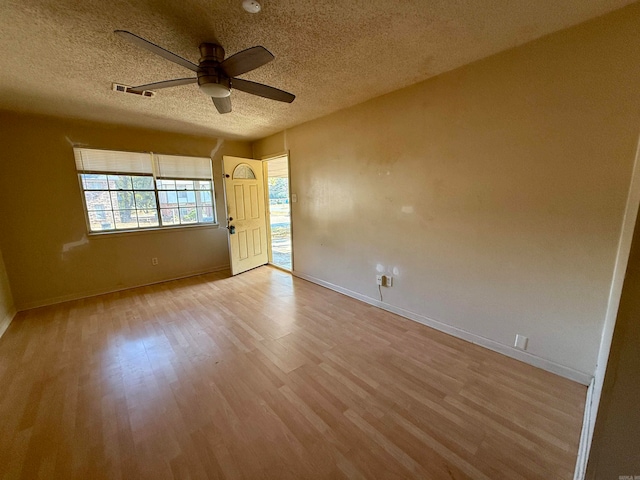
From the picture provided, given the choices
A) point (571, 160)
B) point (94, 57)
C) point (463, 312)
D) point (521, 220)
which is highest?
point (94, 57)

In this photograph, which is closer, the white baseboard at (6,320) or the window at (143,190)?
the white baseboard at (6,320)

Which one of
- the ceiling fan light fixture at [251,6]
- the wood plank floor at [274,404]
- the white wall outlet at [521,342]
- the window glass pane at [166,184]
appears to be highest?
the ceiling fan light fixture at [251,6]

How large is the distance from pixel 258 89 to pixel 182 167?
2.95m

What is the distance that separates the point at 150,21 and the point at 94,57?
76 cm

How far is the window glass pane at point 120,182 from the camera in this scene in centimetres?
356

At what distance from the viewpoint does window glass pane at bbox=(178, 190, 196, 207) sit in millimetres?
4195

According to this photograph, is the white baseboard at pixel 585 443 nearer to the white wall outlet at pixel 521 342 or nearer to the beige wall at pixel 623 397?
the beige wall at pixel 623 397

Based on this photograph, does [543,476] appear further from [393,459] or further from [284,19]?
[284,19]

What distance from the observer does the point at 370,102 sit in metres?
2.74

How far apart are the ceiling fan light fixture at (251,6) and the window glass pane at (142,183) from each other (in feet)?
11.0

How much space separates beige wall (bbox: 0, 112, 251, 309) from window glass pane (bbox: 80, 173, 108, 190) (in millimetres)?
112

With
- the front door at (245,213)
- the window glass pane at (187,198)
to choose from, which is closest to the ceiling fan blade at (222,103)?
the front door at (245,213)

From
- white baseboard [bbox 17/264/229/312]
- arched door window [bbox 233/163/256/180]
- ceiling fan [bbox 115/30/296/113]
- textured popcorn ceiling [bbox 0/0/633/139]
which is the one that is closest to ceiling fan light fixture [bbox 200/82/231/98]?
ceiling fan [bbox 115/30/296/113]

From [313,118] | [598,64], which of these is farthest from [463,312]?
[313,118]
